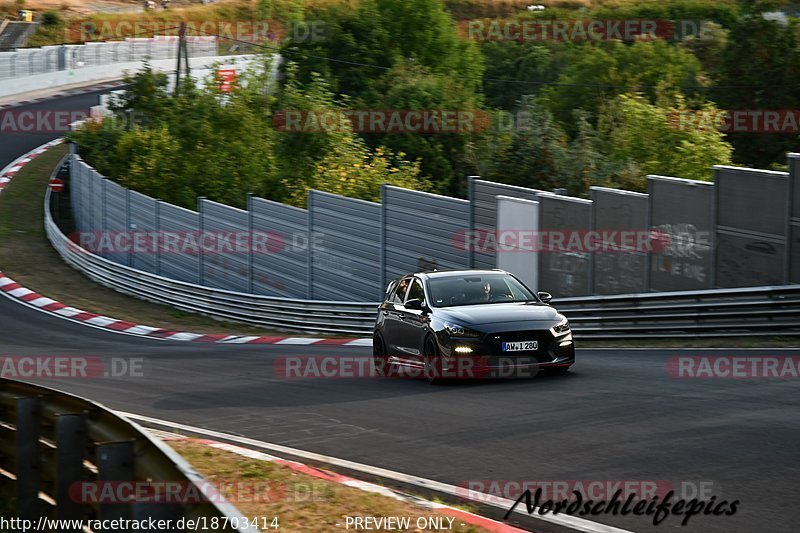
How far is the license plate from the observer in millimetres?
14547

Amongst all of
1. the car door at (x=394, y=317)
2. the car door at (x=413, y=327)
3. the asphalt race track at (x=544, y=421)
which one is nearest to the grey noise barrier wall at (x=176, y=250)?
the asphalt race track at (x=544, y=421)

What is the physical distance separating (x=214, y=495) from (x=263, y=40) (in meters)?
94.2

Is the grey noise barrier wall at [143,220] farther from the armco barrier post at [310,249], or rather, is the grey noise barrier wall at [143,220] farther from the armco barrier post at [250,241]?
the armco barrier post at [310,249]

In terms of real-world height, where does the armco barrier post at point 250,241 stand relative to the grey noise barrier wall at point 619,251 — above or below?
below

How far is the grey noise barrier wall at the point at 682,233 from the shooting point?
19672 mm

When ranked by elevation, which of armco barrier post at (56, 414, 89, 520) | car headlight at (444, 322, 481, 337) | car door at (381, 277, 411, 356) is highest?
armco barrier post at (56, 414, 89, 520)

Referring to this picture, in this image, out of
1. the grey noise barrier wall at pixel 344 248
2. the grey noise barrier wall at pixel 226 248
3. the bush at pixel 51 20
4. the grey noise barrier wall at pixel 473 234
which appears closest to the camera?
the grey noise barrier wall at pixel 473 234

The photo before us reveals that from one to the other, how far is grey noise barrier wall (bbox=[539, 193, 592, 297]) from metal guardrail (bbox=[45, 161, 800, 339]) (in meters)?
1.13

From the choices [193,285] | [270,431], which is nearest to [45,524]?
[270,431]

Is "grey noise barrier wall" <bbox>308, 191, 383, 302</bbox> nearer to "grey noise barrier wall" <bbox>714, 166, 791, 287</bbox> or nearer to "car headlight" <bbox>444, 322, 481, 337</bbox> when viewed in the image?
"grey noise barrier wall" <bbox>714, 166, 791, 287</bbox>

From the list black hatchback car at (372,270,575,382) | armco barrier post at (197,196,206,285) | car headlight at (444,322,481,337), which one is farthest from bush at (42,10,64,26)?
car headlight at (444,322,481,337)

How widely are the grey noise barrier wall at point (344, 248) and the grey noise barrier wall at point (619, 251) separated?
6754 millimetres

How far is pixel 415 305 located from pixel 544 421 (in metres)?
4.84

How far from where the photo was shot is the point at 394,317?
55.6 feet
